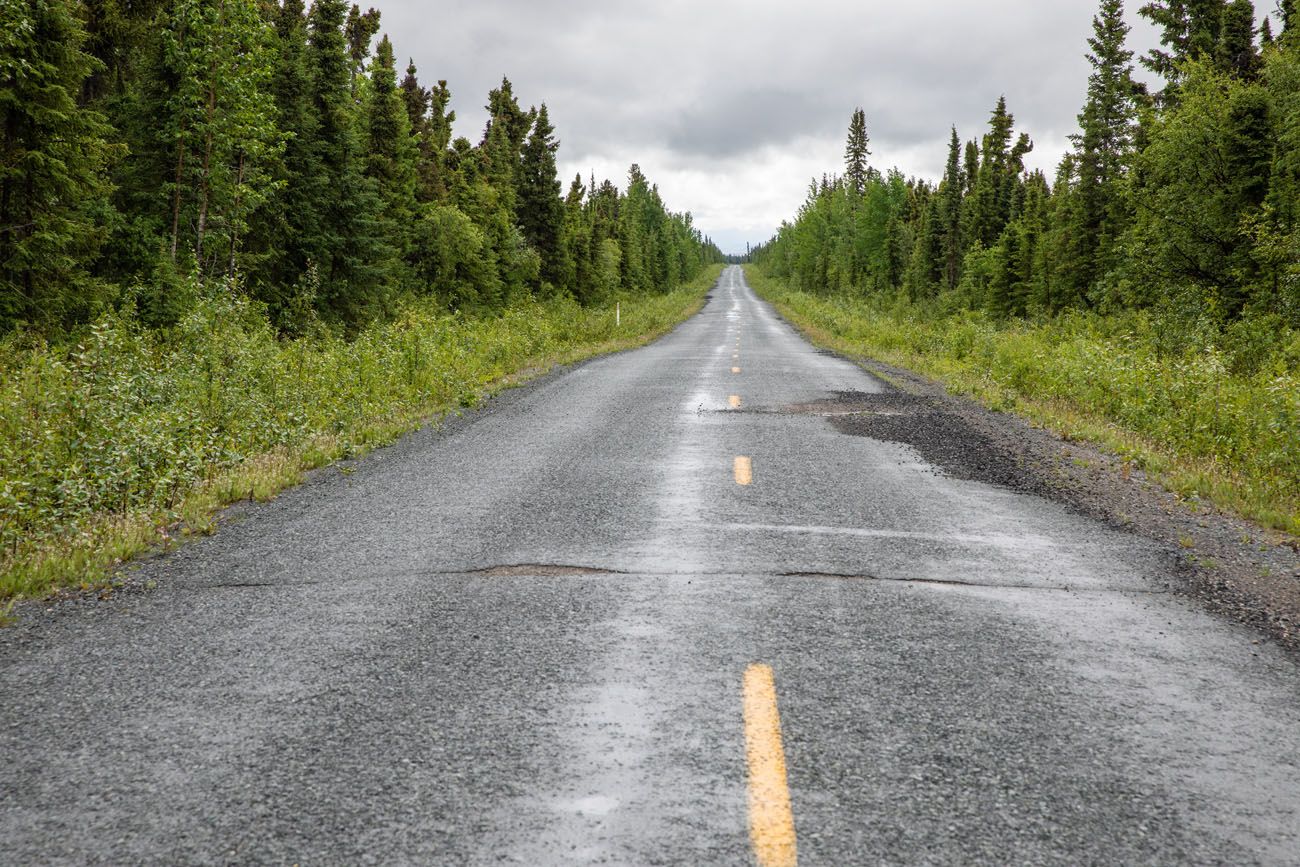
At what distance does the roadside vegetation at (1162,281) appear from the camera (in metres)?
10.3

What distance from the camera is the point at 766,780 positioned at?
3082 mm

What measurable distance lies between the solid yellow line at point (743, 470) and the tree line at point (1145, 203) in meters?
16.3

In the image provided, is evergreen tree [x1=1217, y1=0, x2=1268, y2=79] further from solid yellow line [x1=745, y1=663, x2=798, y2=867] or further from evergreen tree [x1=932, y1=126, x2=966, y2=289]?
solid yellow line [x1=745, y1=663, x2=798, y2=867]

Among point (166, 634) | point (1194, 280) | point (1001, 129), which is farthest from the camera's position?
point (1001, 129)

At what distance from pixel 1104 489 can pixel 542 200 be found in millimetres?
45178

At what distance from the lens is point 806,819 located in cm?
286

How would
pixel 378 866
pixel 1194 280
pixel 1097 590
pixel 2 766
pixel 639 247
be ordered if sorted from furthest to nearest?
pixel 639 247, pixel 1194 280, pixel 1097 590, pixel 2 766, pixel 378 866

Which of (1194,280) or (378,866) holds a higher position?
(1194,280)

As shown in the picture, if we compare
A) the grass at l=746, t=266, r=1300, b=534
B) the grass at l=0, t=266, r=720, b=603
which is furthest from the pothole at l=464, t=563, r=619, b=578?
the grass at l=746, t=266, r=1300, b=534

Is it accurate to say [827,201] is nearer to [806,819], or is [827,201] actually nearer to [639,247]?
[639,247]

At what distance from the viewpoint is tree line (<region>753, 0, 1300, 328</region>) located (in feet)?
72.7

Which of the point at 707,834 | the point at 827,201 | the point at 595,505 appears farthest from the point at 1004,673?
the point at 827,201

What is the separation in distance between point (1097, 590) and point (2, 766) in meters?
5.90

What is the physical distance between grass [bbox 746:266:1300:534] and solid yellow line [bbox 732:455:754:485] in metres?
4.24
